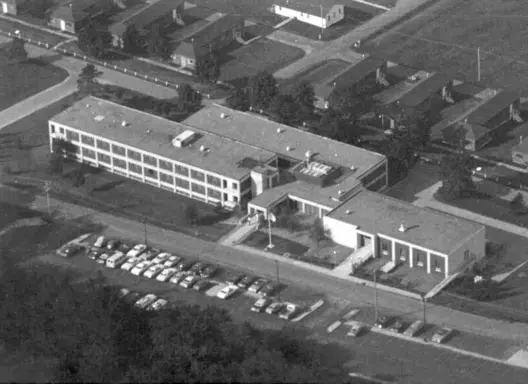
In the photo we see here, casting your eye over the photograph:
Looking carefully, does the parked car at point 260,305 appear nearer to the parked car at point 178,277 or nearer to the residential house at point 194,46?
the parked car at point 178,277

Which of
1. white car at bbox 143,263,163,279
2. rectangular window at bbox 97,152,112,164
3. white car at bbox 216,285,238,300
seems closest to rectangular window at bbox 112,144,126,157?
rectangular window at bbox 97,152,112,164

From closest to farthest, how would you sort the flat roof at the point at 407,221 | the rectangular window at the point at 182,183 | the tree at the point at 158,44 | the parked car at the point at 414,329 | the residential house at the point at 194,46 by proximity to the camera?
the parked car at the point at 414,329, the flat roof at the point at 407,221, the rectangular window at the point at 182,183, the tree at the point at 158,44, the residential house at the point at 194,46

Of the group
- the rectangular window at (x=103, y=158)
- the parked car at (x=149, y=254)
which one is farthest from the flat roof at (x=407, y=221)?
the rectangular window at (x=103, y=158)

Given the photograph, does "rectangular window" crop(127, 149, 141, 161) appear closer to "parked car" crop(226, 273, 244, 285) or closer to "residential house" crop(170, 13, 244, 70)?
"parked car" crop(226, 273, 244, 285)

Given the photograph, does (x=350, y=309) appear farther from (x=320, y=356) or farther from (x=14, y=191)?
(x=14, y=191)

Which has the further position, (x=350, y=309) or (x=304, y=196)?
(x=304, y=196)

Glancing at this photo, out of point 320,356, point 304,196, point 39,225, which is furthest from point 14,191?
point 320,356
